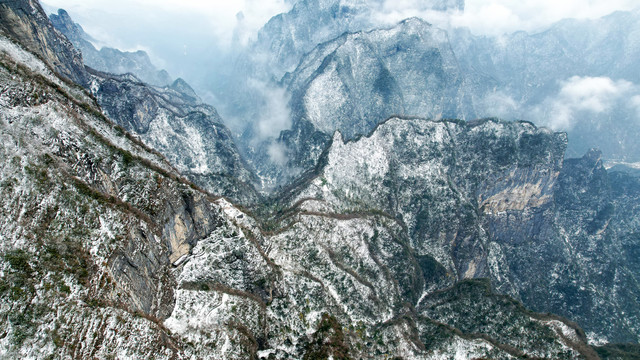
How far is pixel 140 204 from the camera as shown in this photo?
6644 centimetres

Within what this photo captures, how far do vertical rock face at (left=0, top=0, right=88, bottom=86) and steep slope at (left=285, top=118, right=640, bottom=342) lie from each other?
117 metres

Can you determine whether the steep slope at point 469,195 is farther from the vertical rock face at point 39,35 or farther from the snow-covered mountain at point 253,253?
the vertical rock face at point 39,35

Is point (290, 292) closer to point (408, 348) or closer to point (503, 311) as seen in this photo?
point (408, 348)

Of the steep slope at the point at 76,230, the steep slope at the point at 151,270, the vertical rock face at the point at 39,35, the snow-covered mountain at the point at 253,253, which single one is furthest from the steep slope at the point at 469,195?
the vertical rock face at the point at 39,35

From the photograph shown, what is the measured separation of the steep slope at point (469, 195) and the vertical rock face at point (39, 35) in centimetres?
11681

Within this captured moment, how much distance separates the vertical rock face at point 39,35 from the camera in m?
121

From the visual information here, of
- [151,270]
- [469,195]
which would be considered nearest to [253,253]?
[151,270]

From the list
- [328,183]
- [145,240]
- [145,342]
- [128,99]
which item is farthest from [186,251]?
[128,99]

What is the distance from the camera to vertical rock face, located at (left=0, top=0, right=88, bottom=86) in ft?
397

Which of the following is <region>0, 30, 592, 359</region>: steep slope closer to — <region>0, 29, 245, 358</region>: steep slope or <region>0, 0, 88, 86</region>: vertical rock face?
<region>0, 29, 245, 358</region>: steep slope

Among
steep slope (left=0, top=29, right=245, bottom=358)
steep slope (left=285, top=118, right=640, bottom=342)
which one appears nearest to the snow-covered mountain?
steep slope (left=0, top=29, right=245, bottom=358)

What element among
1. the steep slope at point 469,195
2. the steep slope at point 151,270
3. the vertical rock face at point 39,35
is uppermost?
the vertical rock face at point 39,35

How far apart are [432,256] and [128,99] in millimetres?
187303

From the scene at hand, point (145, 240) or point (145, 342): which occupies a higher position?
point (145, 240)
